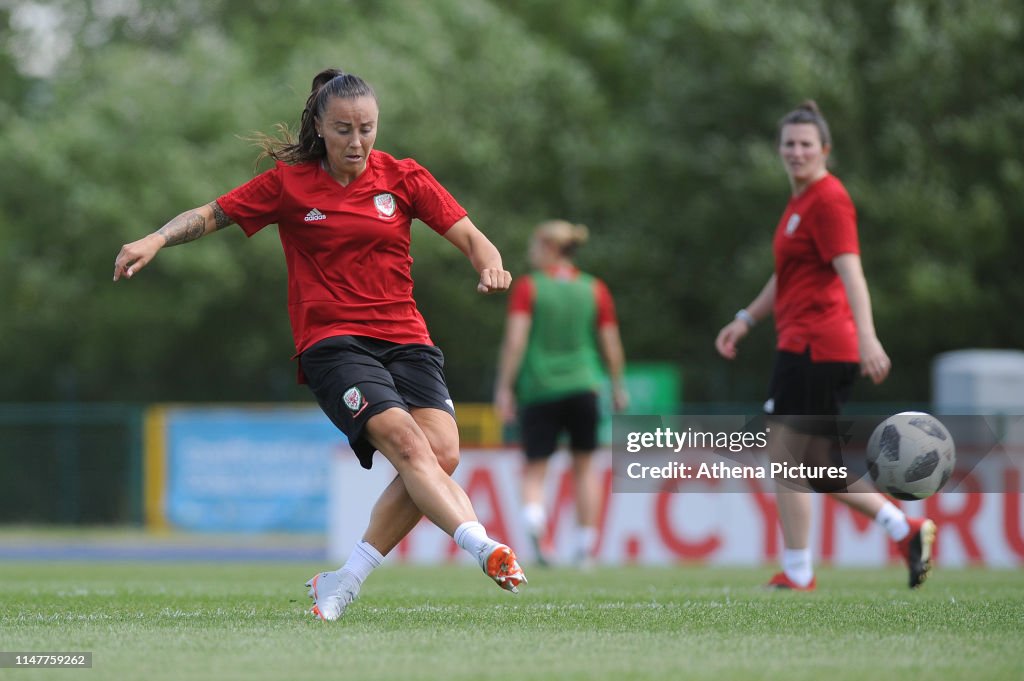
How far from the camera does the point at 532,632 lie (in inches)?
204

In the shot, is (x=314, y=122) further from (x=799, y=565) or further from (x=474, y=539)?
(x=799, y=565)

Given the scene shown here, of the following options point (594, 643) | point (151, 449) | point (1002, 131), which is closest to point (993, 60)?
point (1002, 131)

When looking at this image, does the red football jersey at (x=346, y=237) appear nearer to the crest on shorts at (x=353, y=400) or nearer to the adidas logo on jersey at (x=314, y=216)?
the adidas logo on jersey at (x=314, y=216)

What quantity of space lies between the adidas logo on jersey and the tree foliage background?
48.2 ft

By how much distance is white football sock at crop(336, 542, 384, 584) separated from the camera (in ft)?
18.8

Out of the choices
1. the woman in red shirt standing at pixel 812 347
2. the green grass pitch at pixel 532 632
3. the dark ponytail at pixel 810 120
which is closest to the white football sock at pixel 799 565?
the woman in red shirt standing at pixel 812 347

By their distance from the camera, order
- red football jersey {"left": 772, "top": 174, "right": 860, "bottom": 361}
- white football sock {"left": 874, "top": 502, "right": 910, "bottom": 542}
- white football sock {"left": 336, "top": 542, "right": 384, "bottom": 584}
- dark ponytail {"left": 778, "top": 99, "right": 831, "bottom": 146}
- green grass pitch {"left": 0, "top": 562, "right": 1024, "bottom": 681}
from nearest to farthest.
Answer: green grass pitch {"left": 0, "top": 562, "right": 1024, "bottom": 681}
white football sock {"left": 336, "top": 542, "right": 384, "bottom": 584}
red football jersey {"left": 772, "top": 174, "right": 860, "bottom": 361}
white football sock {"left": 874, "top": 502, "right": 910, "bottom": 542}
dark ponytail {"left": 778, "top": 99, "right": 831, "bottom": 146}

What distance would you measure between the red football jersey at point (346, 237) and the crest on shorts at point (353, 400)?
27 cm

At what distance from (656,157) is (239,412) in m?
7.31

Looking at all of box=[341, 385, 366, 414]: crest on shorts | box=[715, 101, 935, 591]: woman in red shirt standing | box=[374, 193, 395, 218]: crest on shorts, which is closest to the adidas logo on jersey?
box=[374, 193, 395, 218]: crest on shorts

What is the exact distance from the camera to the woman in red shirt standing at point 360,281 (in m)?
5.61

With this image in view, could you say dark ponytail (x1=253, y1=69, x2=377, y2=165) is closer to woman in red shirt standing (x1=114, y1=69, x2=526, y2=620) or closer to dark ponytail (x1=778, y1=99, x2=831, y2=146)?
woman in red shirt standing (x1=114, y1=69, x2=526, y2=620)

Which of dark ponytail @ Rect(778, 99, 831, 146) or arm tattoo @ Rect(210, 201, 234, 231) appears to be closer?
arm tattoo @ Rect(210, 201, 234, 231)

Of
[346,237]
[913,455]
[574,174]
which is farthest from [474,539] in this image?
[574,174]
